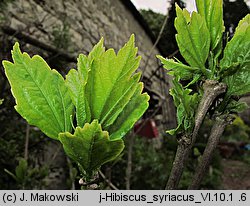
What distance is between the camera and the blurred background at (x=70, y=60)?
208cm

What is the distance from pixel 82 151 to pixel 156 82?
8.76 meters

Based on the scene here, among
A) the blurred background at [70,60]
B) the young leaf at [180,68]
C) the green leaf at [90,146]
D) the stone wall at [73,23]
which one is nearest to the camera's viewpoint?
the green leaf at [90,146]

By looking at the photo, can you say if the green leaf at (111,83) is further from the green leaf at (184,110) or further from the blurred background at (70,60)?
the blurred background at (70,60)

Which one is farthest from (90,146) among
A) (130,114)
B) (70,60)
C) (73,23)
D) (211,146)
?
(73,23)

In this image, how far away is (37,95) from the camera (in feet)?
1.32

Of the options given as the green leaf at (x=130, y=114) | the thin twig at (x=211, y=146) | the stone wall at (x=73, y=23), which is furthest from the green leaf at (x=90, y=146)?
the stone wall at (x=73, y=23)

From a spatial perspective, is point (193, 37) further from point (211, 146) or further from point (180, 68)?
point (211, 146)

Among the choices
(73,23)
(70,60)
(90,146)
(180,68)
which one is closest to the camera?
(90,146)

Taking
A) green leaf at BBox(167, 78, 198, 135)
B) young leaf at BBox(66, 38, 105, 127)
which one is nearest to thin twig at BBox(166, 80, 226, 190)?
green leaf at BBox(167, 78, 198, 135)

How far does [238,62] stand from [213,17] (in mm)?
74

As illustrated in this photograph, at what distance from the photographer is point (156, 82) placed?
9.06 metres

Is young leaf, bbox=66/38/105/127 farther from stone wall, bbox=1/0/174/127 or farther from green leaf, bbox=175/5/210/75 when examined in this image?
stone wall, bbox=1/0/174/127

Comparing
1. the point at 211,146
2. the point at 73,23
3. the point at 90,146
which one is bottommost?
the point at 211,146

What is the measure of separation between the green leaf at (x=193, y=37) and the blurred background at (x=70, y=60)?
31cm
